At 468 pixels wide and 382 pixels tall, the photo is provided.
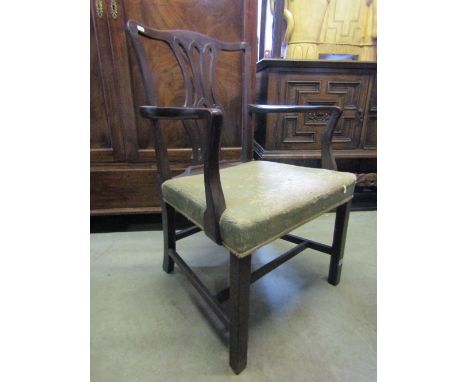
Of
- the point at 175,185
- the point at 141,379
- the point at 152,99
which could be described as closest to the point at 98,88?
the point at 152,99

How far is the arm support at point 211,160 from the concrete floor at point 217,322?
0.40 m

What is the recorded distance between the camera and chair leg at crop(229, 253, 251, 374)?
1.90ft

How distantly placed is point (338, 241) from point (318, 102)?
0.79 metres

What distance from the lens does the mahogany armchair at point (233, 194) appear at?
551 mm

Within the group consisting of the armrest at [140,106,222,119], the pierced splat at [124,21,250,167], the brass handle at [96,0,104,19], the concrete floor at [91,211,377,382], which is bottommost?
the concrete floor at [91,211,377,382]

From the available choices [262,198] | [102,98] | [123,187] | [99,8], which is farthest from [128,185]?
[262,198]

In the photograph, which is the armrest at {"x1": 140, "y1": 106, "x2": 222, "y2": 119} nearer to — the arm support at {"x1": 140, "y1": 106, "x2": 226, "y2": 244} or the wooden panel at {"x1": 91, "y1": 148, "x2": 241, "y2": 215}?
the arm support at {"x1": 140, "y1": 106, "x2": 226, "y2": 244}

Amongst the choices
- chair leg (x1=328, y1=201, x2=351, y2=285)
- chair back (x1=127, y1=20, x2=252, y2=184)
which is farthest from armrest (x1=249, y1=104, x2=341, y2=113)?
chair leg (x1=328, y1=201, x2=351, y2=285)

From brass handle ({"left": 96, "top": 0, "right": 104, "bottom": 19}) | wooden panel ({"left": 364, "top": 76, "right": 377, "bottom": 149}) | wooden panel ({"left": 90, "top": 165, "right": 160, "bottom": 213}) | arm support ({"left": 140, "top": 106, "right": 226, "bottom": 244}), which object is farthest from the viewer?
wooden panel ({"left": 364, "top": 76, "right": 377, "bottom": 149})

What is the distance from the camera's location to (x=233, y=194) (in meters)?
0.65

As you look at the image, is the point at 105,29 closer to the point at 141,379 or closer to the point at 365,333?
the point at 141,379

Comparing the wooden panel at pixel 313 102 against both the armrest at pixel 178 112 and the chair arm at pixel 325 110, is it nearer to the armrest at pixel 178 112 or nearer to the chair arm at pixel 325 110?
the chair arm at pixel 325 110

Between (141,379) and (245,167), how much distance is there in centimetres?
70

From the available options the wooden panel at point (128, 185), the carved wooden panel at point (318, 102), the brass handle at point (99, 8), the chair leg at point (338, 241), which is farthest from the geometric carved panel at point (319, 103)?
the brass handle at point (99, 8)
